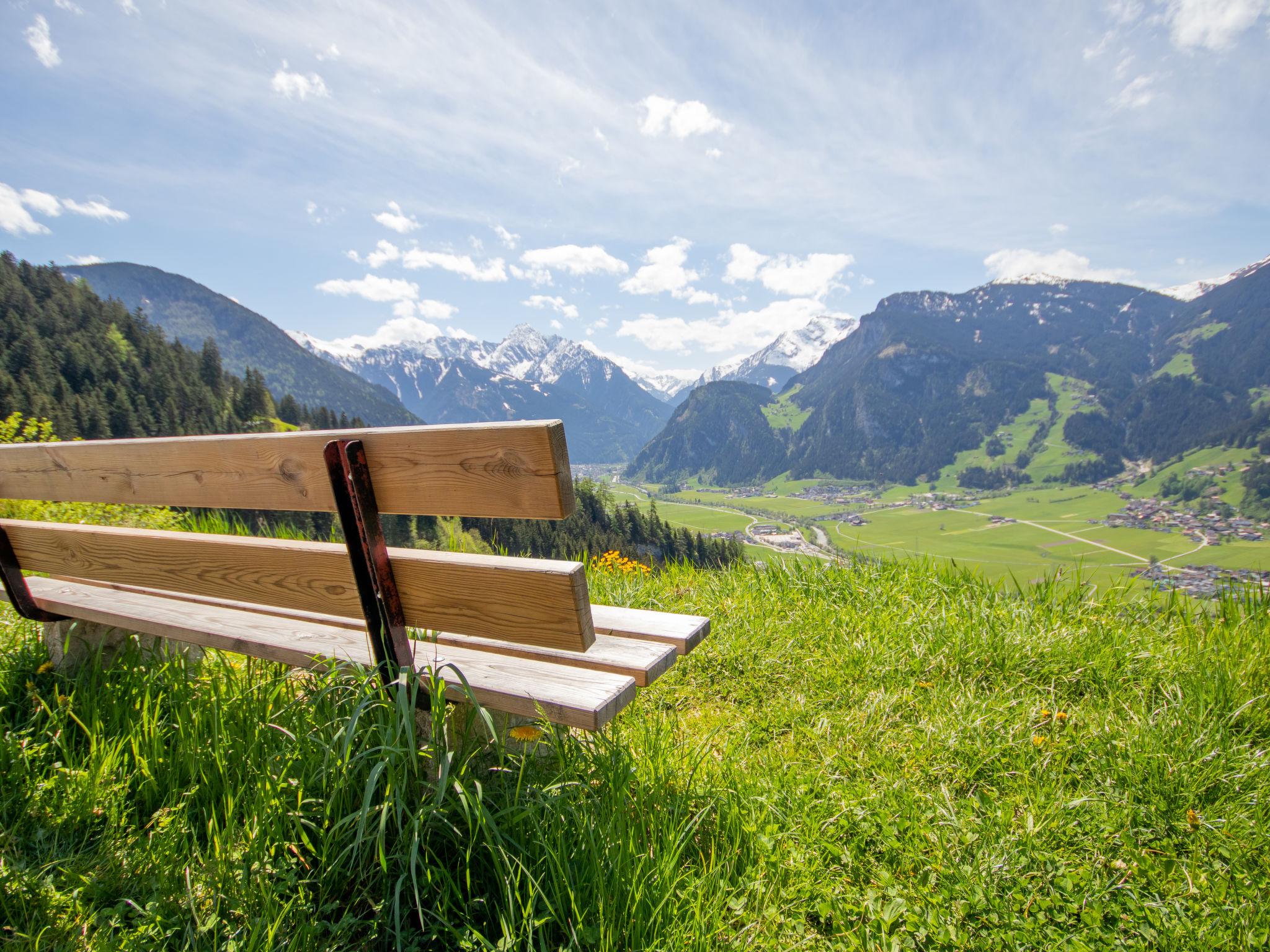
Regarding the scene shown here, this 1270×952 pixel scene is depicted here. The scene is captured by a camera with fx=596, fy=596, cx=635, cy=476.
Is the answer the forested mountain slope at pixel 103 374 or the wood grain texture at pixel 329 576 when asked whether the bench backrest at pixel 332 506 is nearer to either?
the wood grain texture at pixel 329 576

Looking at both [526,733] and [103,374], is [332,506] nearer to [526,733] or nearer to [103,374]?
[526,733]

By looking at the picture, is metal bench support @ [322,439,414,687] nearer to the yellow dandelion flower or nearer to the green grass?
the green grass

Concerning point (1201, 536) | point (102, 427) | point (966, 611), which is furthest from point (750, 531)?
point (966, 611)

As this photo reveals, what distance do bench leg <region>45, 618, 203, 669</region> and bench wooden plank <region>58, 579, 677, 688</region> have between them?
76 centimetres

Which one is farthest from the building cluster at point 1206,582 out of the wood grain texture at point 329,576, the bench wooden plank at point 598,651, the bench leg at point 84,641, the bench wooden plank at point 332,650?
the bench leg at point 84,641

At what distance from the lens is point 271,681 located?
2.33 metres

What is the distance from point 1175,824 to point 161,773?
3611mm

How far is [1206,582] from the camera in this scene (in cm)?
393

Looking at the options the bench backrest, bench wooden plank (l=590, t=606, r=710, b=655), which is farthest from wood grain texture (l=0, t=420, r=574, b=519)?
bench wooden plank (l=590, t=606, r=710, b=655)

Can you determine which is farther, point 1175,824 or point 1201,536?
point 1201,536

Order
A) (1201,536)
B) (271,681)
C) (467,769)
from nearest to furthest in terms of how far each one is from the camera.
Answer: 1. (467,769)
2. (271,681)
3. (1201,536)

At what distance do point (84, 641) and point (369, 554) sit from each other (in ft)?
6.97

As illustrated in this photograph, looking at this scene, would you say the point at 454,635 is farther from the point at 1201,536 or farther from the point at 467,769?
the point at 1201,536

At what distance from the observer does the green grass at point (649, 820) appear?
5.53 feet
